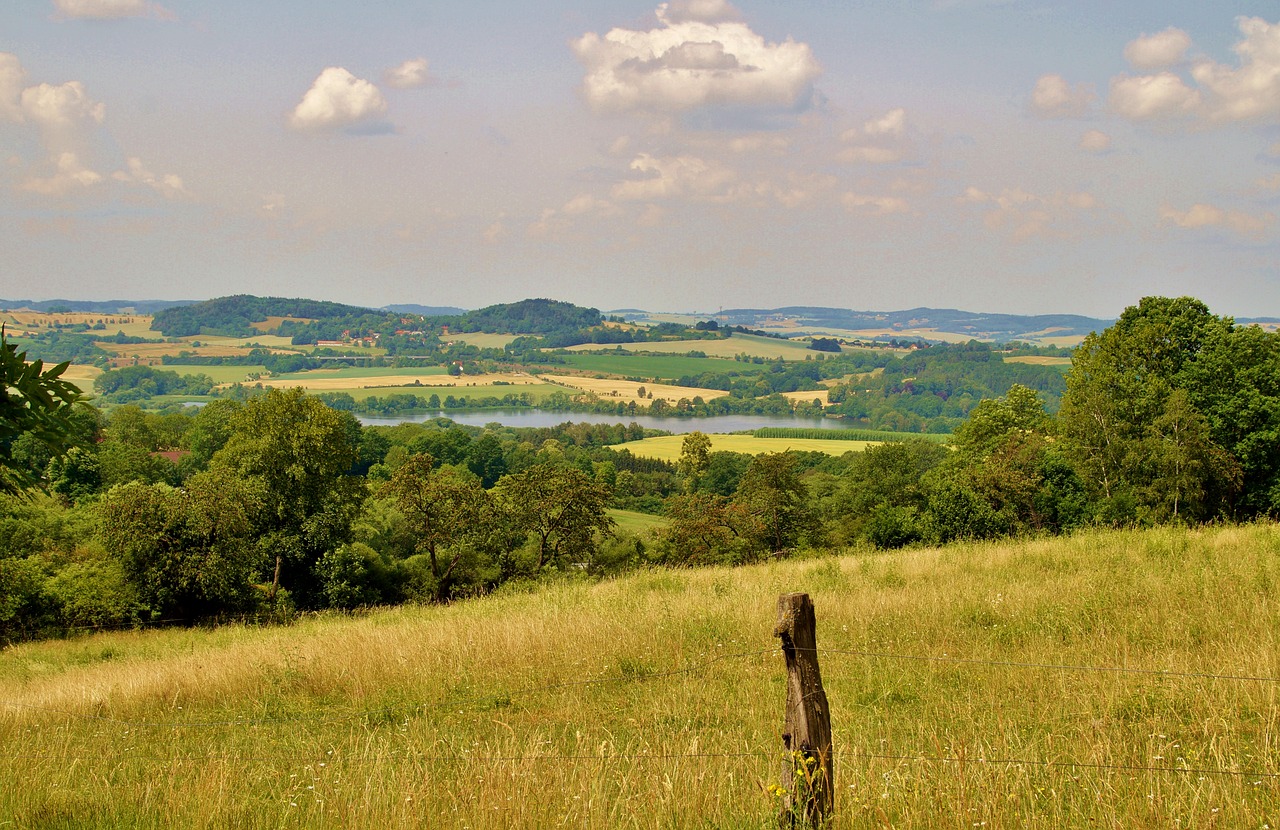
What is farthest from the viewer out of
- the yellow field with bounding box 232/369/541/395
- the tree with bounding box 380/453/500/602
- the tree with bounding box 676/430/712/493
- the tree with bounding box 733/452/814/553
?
the yellow field with bounding box 232/369/541/395

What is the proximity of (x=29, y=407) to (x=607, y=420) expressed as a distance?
14018 centimetres

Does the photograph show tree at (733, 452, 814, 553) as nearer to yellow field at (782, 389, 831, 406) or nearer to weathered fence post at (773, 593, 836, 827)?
weathered fence post at (773, 593, 836, 827)

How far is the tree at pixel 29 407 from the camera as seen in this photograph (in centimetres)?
537

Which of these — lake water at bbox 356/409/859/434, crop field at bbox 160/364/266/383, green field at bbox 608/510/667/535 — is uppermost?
crop field at bbox 160/364/266/383

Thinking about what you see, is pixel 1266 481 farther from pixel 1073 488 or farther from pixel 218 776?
pixel 218 776

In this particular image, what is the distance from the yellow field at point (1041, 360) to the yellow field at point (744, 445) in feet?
228

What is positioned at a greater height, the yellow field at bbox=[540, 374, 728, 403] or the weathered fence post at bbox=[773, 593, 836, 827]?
the weathered fence post at bbox=[773, 593, 836, 827]

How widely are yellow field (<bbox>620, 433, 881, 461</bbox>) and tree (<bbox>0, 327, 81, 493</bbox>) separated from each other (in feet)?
277

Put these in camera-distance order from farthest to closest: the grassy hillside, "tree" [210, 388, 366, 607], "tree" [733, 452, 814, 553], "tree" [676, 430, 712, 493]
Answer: "tree" [676, 430, 712, 493] → "tree" [733, 452, 814, 553] → "tree" [210, 388, 366, 607] → the grassy hillside

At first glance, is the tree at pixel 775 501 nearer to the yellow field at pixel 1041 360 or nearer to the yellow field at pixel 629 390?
the yellow field at pixel 629 390

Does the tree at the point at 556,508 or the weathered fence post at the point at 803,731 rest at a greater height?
the weathered fence post at the point at 803,731

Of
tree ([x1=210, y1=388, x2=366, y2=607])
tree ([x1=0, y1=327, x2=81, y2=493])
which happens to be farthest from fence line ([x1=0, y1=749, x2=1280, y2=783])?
tree ([x1=210, y1=388, x2=366, y2=607])

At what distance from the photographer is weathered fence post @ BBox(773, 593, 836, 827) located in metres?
3.72

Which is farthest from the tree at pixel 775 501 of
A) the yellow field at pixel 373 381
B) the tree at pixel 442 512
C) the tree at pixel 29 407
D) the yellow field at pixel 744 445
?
the yellow field at pixel 373 381
